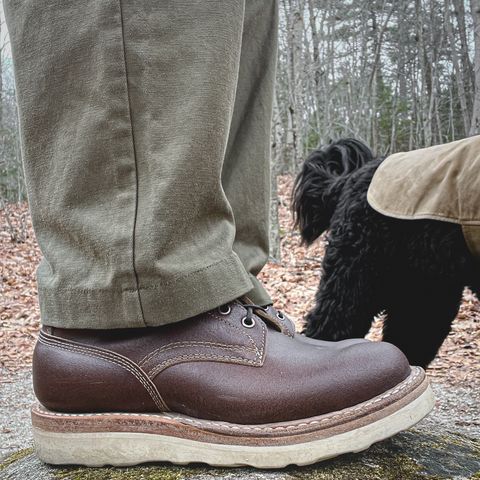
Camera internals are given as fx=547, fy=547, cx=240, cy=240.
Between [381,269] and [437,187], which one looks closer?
[437,187]

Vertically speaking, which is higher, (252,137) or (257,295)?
(252,137)

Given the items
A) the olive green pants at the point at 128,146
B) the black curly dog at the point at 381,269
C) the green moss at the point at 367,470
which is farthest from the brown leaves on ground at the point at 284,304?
the olive green pants at the point at 128,146

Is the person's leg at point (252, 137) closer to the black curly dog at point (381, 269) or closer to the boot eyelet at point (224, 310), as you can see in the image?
the boot eyelet at point (224, 310)

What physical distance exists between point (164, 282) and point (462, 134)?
848 inches

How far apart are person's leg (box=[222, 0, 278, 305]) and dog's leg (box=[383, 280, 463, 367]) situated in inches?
53.3

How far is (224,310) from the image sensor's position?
113 centimetres

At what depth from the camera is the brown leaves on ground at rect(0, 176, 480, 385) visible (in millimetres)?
4207

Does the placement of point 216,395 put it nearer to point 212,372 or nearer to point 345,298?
point 212,372

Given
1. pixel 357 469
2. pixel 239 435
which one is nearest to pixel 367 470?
pixel 357 469

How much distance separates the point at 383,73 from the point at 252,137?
68.3 feet

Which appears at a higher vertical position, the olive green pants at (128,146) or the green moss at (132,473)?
the olive green pants at (128,146)

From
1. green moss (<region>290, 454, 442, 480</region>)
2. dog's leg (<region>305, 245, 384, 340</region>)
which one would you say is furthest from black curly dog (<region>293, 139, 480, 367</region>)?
green moss (<region>290, 454, 442, 480</region>)

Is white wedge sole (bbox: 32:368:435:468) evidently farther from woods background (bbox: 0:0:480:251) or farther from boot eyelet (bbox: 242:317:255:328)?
woods background (bbox: 0:0:480:251)

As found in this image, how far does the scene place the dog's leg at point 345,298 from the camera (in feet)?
→ 7.56
